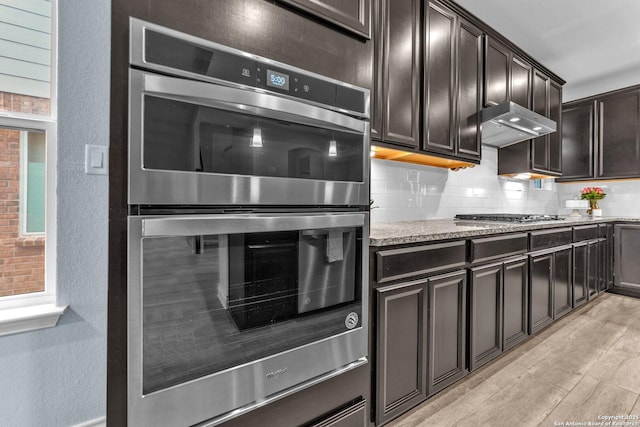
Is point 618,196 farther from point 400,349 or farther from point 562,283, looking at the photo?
point 400,349

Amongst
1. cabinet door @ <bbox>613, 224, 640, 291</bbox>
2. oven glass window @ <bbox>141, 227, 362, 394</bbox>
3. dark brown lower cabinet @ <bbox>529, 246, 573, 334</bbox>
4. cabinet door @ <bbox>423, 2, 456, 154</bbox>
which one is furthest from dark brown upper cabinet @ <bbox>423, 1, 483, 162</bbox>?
cabinet door @ <bbox>613, 224, 640, 291</bbox>

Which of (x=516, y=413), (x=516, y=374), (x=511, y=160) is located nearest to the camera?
(x=516, y=413)

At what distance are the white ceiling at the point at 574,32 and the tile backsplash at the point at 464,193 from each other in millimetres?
1073

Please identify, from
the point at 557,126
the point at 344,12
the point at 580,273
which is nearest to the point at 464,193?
the point at 580,273

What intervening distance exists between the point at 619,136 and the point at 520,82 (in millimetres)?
2065

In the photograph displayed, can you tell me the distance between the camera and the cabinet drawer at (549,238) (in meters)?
2.21

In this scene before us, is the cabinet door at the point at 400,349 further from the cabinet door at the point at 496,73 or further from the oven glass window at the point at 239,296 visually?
the cabinet door at the point at 496,73

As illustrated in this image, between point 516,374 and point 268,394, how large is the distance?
1.74 m

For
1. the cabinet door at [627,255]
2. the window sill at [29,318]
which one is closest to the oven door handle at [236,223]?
the window sill at [29,318]

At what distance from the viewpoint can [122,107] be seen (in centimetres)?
76

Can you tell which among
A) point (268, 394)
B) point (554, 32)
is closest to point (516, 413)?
point (268, 394)

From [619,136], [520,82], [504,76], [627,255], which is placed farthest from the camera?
[619,136]

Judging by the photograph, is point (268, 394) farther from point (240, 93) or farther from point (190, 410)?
point (240, 93)

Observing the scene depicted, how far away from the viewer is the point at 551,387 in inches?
68.7
